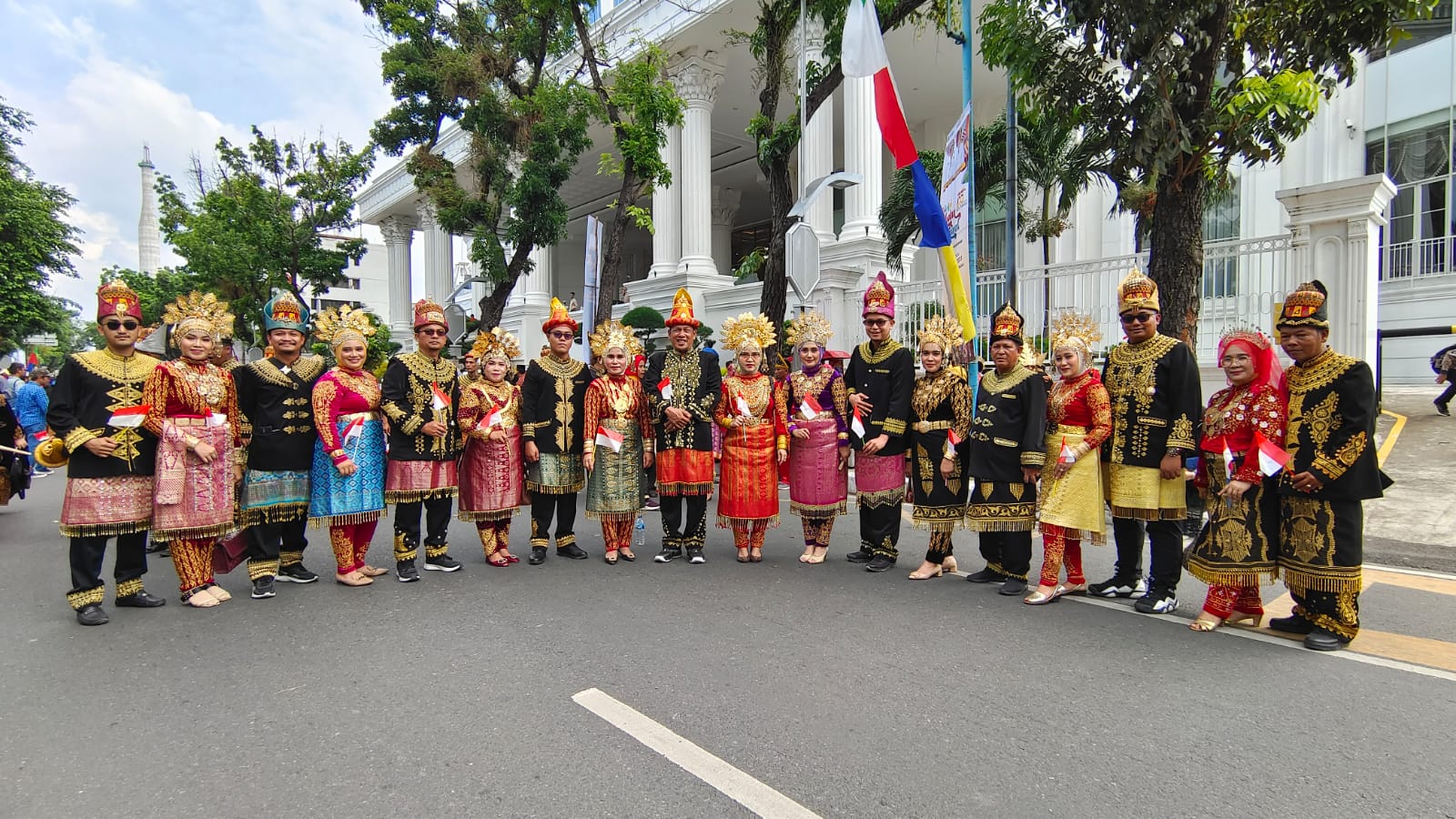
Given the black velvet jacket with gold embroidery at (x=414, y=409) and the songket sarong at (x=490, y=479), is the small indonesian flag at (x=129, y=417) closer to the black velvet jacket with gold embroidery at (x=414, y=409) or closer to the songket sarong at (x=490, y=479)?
the black velvet jacket with gold embroidery at (x=414, y=409)

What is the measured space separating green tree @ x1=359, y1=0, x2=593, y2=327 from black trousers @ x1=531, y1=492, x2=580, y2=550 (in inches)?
289

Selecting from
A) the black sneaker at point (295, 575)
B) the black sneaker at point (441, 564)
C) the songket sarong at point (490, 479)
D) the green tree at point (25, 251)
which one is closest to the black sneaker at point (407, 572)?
the black sneaker at point (441, 564)

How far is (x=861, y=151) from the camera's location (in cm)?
1430

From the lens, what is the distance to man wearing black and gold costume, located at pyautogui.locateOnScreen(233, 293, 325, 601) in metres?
5.15

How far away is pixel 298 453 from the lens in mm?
5211

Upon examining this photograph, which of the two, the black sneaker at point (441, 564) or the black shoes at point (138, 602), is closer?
the black shoes at point (138, 602)

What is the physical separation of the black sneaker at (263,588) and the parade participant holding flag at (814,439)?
3696mm

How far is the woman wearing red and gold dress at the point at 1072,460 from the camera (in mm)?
4574

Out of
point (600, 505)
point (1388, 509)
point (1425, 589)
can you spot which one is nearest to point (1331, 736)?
point (1425, 589)

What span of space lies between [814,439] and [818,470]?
0.81 feet

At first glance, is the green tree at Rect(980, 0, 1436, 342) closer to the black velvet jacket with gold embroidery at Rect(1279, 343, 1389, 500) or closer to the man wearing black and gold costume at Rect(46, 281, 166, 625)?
the black velvet jacket with gold embroidery at Rect(1279, 343, 1389, 500)

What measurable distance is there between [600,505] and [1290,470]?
14.6 ft

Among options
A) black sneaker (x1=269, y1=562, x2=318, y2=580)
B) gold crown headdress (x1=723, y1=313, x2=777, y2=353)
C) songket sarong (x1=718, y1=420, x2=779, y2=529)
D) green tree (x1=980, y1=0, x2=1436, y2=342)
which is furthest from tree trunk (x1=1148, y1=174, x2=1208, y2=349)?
black sneaker (x1=269, y1=562, x2=318, y2=580)

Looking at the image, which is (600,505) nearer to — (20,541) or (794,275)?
(794,275)
